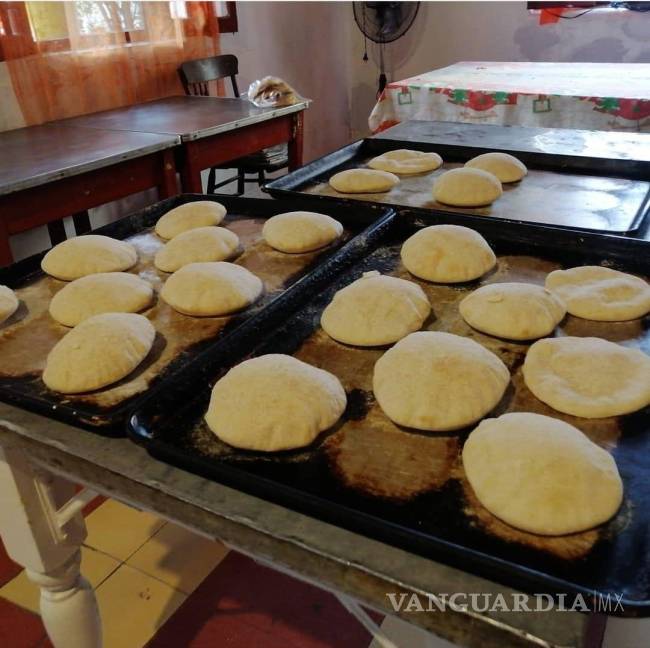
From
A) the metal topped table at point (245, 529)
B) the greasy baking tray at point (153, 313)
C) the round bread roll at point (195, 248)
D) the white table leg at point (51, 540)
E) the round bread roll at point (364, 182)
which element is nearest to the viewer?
the metal topped table at point (245, 529)

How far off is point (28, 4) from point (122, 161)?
4.04 feet

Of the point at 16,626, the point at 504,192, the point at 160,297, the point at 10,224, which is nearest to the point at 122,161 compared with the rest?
the point at 10,224

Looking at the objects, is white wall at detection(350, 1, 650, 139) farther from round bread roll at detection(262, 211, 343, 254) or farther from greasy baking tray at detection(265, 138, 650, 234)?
round bread roll at detection(262, 211, 343, 254)

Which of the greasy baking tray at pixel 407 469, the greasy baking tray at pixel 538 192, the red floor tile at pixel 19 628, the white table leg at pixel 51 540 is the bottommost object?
the red floor tile at pixel 19 628

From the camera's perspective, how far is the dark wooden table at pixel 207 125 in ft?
9.96

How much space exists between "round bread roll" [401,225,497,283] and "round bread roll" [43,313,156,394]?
0.64 meters

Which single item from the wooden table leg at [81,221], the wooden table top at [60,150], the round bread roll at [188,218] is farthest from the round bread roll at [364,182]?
the wooden table leg at [81,221]

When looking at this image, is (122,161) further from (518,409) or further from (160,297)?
(518,409)

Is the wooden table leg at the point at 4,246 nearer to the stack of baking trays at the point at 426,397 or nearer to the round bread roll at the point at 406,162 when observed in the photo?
the stack of baking trays at the point at 426,397

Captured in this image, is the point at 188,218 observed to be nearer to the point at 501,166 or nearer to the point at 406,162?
the point at 406,162

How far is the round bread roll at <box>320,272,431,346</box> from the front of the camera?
1215 millimetres

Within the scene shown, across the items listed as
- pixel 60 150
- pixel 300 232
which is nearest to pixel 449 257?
pixel 300 232

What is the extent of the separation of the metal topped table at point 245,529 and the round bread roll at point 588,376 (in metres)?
0.34

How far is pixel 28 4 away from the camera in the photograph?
3.15m
